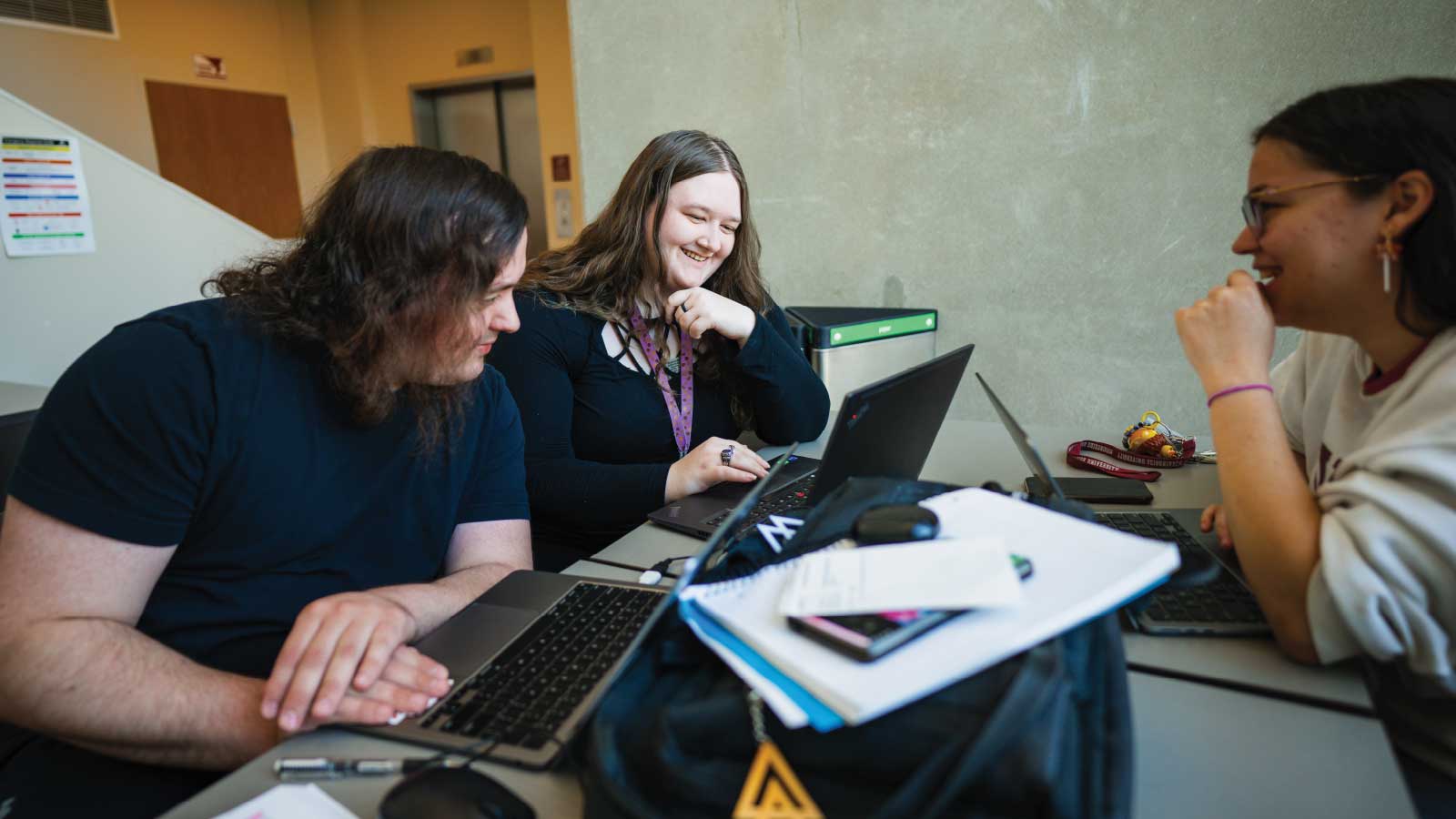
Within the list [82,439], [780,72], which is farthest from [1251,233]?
[780,72]

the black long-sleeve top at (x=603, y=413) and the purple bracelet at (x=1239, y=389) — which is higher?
the purple bracelet at (x=1239, y=389)

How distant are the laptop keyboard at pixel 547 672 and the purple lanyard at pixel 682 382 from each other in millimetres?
726

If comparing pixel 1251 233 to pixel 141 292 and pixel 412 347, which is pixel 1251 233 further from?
pixel 141 292

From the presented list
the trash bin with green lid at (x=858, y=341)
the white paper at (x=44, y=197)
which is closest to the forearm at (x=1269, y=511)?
the trash bin with green lid at (x=858, y=341)

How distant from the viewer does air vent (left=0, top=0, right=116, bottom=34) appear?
4469 millimetres

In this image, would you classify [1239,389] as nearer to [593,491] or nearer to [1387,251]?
[1387,251]

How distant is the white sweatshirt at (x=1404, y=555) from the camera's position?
774 millimetres

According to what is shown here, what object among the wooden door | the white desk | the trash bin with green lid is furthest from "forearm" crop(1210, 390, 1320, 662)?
the wooden door

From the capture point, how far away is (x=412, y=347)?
1047 mm

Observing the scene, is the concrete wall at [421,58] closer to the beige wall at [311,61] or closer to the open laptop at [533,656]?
the beige wall at [311,61]

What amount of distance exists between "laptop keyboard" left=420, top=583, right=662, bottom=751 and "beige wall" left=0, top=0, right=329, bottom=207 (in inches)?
221

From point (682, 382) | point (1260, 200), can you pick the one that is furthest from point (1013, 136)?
point (1260, 200)

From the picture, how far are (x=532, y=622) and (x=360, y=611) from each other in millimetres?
192

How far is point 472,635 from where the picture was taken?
37.4 inches
